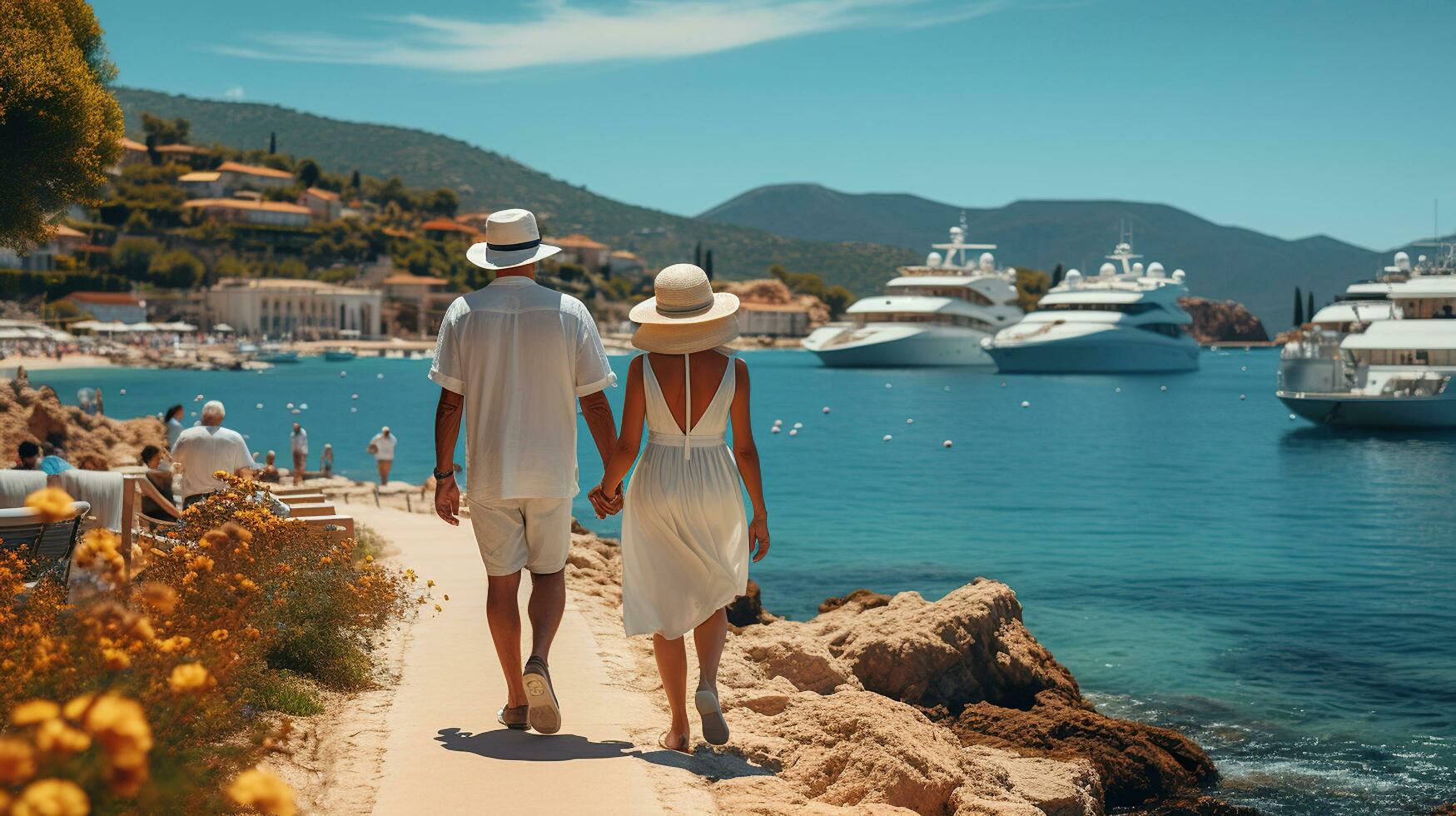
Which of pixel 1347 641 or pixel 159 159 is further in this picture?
pixel 159 159

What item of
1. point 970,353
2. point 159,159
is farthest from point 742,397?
point 159,159

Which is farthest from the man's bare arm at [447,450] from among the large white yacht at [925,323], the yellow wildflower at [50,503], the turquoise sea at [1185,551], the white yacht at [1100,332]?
the large white yacht at [925,323]

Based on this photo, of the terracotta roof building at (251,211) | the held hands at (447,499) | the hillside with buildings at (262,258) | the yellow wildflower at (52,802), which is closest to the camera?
the yellow wildflower at (52,802)

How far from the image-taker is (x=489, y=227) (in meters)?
5.05

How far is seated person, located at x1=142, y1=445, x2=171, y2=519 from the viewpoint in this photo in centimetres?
901

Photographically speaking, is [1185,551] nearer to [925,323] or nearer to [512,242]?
[512,242]

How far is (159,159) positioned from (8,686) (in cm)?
15437

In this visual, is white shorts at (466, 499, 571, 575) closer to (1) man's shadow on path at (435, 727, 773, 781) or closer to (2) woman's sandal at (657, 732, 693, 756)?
(1) man's shadow on path at (435, 727, 773, 781)

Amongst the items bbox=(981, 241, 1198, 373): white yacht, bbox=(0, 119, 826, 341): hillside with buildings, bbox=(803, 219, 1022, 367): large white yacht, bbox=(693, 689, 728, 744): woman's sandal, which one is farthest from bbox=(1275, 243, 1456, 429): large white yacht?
bbox=(0, 119, 826, 341): hillside with buildings

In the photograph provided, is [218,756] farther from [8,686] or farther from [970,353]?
[970,353]

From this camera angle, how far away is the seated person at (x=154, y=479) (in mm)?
9008

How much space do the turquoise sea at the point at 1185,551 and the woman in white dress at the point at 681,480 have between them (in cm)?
451

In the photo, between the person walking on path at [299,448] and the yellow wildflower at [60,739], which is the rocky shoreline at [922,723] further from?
the person walking on path at [299,448]

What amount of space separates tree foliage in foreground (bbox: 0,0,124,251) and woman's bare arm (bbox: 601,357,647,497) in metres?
9.77
